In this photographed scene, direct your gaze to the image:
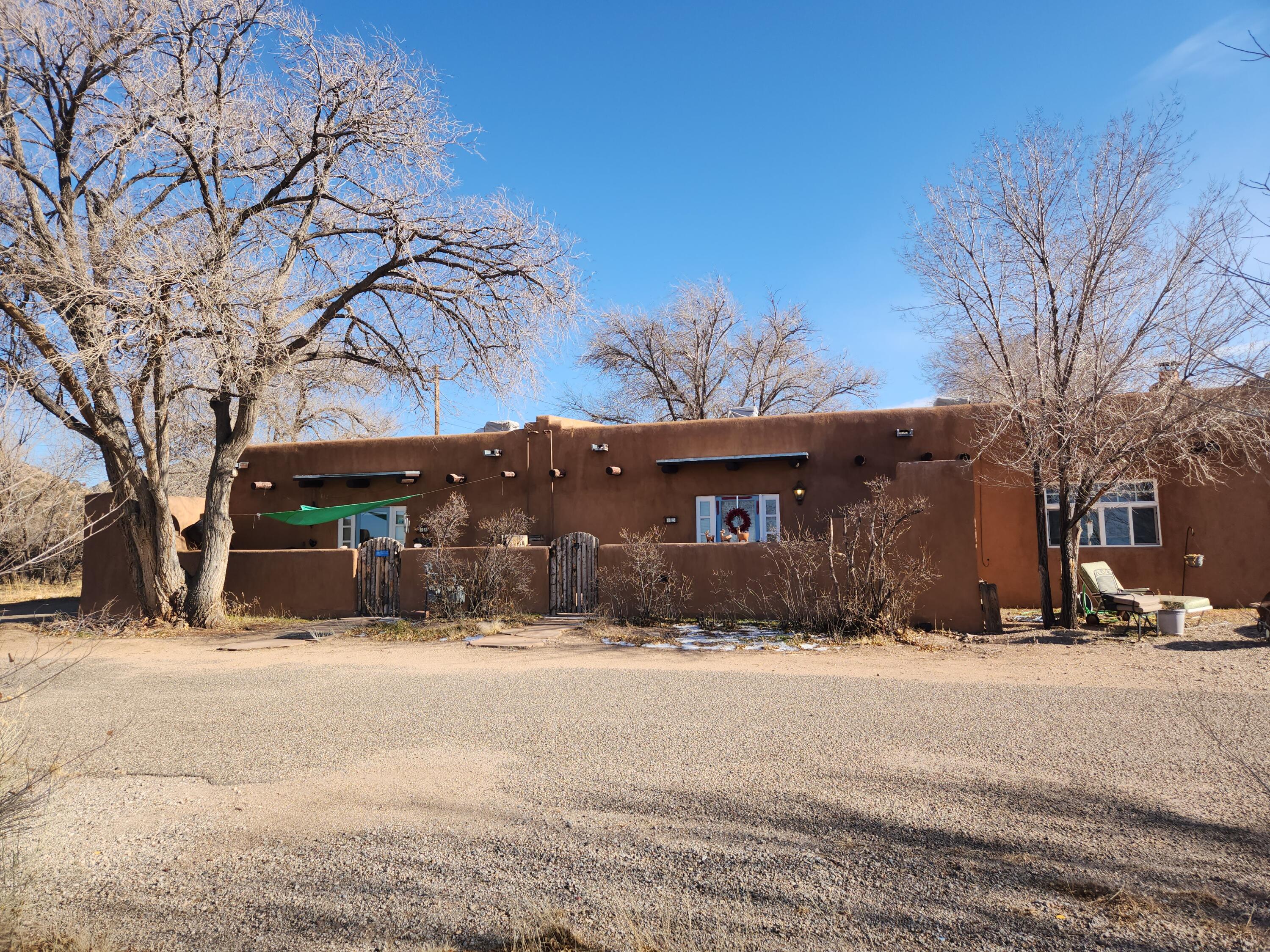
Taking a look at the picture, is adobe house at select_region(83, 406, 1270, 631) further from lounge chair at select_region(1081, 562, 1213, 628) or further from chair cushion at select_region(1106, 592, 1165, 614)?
chair cushion at select_region(1106, 592, 1165, 614)

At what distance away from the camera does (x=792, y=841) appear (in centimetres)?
407

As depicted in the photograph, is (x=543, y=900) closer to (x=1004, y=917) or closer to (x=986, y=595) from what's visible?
(x=1004, y=917)

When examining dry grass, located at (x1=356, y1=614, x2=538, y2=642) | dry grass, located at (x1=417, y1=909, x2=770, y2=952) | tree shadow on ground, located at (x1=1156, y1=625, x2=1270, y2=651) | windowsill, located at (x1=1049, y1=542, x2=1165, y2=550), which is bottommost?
dry grass, located at (x1=417, y1=909, x2=770, y2=952)

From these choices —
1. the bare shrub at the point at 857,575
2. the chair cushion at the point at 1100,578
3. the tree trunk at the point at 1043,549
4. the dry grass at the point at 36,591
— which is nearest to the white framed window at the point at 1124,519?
the chair cushion at the point at 1100,578

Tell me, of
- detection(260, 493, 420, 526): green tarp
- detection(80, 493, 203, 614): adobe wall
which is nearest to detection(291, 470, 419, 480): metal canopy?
detection(260, 493, 420, 526): green tarp

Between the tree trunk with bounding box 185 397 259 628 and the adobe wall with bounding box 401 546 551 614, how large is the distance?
2973 millimetres

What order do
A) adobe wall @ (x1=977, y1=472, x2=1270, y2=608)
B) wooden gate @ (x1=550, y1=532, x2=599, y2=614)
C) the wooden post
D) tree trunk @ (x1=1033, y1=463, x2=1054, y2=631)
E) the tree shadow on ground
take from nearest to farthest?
1. the tree shadow on ground
2. the wooden post
3. tree trunk @ (x1=1033, y1=463, x2=1054, y2=631)
4. adobe wall @ (x1=977, y1=472, x2=1270, y2=608)
5. wooden gate @ (x1=550, y1=532, x2=599, y2=614)

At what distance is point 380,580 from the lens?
14.9 meters

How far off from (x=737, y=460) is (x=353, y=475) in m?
7.90

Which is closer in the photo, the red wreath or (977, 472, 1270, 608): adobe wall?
(977, 472, 1270, 608): adobe wall

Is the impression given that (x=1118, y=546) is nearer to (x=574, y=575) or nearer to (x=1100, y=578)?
(x=1100, y=578)

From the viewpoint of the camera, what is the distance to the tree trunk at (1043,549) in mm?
12180

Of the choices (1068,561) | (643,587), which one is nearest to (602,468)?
(643,587)

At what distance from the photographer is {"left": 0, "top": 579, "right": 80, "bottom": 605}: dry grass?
20.5 meters
